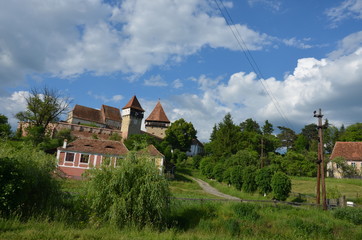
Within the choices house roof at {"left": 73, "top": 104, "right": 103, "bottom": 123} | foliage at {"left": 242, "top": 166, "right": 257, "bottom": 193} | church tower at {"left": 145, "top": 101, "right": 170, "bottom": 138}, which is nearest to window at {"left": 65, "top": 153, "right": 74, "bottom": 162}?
foliage at {"left": 242, "top": 166, "right": 257, "bottom": 193}

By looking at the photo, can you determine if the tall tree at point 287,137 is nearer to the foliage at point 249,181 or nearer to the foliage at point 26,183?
the foliage at point 249,181

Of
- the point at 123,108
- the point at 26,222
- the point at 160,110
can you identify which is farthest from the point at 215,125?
the point at 26,222

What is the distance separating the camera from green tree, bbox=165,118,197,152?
206 ft

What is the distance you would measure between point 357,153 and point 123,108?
52.4 meters

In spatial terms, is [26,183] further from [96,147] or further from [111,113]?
[111,113]

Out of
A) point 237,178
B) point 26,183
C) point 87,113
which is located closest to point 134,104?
point 87,113

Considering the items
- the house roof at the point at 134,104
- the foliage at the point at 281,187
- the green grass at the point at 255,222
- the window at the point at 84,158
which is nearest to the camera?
the green grass at the point at 255,222

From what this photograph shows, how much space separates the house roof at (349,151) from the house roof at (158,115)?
4182 cm

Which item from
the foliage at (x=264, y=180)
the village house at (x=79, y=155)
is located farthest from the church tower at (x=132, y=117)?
the foliage at (x=264, y=180)

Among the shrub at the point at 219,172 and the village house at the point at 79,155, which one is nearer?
the village house at the point at 79,155

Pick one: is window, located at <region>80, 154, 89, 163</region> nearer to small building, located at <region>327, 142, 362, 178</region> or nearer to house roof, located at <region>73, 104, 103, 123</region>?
house roof, located at <region>73, 104, 103, 123</region>

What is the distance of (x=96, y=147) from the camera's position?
36812 mm

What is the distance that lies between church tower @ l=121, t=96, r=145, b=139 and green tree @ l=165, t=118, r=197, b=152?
8.66 m

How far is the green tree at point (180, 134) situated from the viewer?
206 ft
